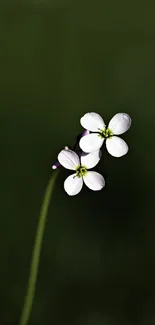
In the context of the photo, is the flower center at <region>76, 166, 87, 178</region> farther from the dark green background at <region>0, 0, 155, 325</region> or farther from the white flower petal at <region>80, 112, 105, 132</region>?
the dark green background at <region>0, 0, 155, 325</region>

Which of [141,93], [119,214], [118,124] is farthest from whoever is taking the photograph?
[141,93]

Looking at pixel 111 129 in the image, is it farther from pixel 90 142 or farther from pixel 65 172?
pixel 65 172

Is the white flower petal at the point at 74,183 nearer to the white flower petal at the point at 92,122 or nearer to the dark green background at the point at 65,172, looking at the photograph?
the white flower petal at the point at 92,122

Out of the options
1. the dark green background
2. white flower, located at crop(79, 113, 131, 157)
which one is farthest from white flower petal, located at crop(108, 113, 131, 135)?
the dark green background

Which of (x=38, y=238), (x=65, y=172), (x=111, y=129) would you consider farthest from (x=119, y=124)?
(x=65, y=172)

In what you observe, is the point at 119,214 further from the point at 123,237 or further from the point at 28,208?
the point at 28,208

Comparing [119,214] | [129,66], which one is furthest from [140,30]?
[119,214]
